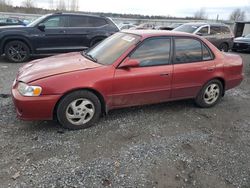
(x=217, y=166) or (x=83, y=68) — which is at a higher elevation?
(x=83, y=68)

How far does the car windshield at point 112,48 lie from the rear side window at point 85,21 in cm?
460

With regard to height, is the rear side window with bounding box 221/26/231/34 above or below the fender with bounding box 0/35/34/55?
above

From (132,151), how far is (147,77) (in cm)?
128

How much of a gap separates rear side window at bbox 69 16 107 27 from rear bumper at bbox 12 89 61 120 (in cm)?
579

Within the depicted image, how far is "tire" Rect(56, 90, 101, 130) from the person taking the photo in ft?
11.4

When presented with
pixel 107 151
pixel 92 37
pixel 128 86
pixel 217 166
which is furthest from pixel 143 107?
pixel 92 37

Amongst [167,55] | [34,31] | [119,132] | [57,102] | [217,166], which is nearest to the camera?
[217,166]

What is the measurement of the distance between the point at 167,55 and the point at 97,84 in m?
1.38

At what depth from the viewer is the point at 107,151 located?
3172mm

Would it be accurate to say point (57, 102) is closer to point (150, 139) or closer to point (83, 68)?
point (83, 68)

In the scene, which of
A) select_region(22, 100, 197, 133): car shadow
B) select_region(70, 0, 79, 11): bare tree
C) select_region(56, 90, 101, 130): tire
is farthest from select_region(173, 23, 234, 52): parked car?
select_region(70, 0, 79, 11): bare tree

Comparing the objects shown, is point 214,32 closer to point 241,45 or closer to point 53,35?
point 241,45

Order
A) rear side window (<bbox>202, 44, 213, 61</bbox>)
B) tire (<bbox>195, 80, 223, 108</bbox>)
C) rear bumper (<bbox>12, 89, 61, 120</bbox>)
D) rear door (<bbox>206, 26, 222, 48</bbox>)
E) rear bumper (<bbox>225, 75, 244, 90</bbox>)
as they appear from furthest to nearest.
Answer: rear door (<bbox>206, 26, 222, 48</bbox>), rear bumper (<bbox>225, 75, 244, 90</bbox>), tire (<bbox>195, 80, 223, 108</bbox>), rear side window (<bbox>202, 44, 213, 61</bbox>), rear bumper (<bbox>12, 89, 61, 120</bbox>)

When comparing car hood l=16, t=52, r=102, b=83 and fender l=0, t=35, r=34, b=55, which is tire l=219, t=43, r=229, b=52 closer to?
fender l=0, t=35, r=34, b=55
